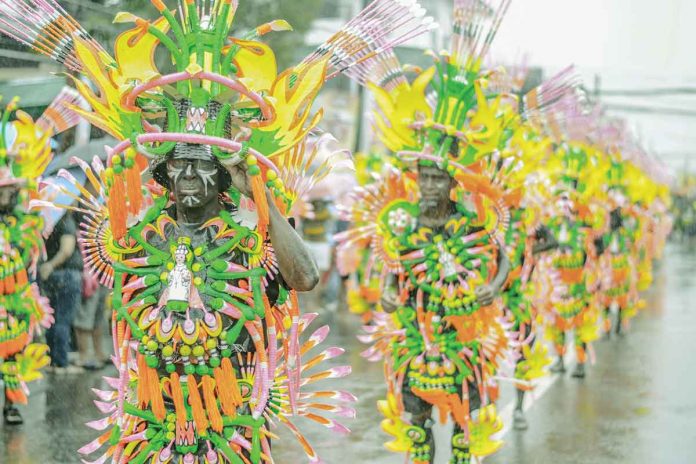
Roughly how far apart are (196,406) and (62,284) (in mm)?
6740

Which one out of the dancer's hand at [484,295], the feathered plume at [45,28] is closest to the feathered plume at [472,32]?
the dancer's hand at [484,295]

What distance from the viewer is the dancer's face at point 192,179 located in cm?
407

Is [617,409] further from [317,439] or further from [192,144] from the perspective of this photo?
[192,144]

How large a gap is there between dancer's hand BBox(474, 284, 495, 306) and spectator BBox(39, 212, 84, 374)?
4771 millimetres

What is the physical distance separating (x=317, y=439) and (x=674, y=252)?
3283 centimetres

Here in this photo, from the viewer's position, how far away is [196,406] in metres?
4.09

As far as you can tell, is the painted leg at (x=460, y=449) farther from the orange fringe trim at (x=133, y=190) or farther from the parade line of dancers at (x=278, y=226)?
the orange fringe trim at (x=133, y=190)

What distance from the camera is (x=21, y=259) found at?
8102mm

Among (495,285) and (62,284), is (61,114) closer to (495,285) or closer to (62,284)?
(62,284)

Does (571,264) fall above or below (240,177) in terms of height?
below

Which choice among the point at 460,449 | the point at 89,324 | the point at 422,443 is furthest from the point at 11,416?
the point at 460,449

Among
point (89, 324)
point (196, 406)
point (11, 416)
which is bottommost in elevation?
point (11, 416)

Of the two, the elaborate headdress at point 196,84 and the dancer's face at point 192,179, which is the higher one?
the elaborate headdress at point 196,84

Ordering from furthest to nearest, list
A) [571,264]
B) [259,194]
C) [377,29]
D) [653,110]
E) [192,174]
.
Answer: [653,110], [571,264], [377,29], [192,174], [259,194]
